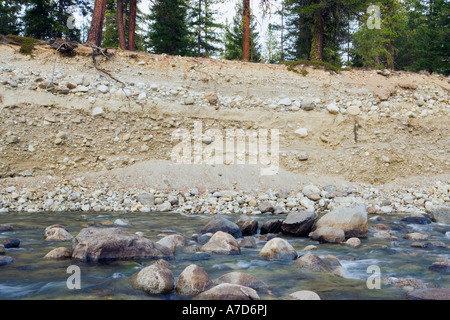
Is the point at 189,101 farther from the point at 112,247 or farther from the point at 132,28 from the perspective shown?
the point at 112,247

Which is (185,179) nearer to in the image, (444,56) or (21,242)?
(21,242)

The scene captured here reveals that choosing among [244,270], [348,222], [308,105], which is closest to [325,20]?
[308,105]

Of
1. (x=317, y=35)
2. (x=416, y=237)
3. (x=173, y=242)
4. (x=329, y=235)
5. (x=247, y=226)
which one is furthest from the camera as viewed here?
(x=317, y=35)

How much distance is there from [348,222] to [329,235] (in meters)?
0.61

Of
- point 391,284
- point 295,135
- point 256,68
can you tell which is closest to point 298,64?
point 256,68

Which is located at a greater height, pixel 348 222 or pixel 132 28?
pixel 132 28

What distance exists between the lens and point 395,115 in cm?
1213

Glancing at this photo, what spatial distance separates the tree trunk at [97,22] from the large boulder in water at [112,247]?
11.1 m

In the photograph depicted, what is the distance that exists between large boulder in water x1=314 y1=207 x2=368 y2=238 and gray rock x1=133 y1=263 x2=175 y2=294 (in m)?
3.52

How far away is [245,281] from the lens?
3049mm

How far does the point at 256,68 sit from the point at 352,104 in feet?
13.9

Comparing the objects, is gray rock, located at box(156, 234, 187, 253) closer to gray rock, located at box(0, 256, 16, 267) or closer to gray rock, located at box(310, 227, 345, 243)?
gray rock, located at box(0, 256, 16, 267)

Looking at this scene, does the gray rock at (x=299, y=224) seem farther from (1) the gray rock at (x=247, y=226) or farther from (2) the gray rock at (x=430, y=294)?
(2) the gray rock at (x=430, y=294)

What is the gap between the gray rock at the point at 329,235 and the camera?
513 centimetres
